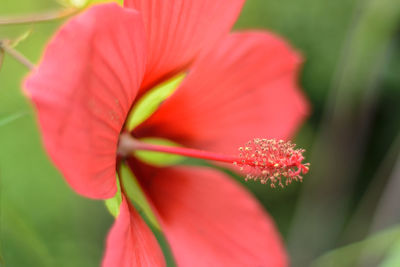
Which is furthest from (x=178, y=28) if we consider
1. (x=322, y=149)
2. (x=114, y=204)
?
(x=322, y=149)

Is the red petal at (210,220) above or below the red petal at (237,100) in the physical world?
below

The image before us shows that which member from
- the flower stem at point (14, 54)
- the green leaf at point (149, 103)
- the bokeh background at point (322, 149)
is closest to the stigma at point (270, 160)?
the green leaf at point (149, 103)

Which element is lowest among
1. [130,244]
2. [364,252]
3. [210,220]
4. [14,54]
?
[364,252]

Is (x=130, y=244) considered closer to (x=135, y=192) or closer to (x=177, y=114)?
(x=135, y=192)

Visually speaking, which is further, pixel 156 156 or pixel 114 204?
pixel 156 156

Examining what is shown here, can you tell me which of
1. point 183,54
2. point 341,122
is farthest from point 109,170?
point 341,122

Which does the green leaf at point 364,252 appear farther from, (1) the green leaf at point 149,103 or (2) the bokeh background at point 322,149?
(1) the green leaf at point 149,103
